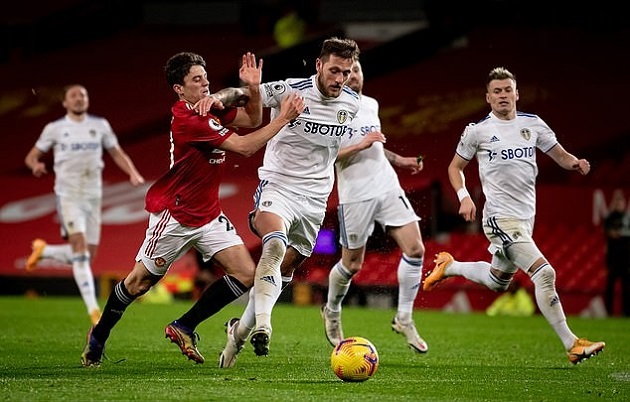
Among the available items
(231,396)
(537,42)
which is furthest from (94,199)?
(537,42)

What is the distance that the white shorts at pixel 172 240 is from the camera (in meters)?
7.76

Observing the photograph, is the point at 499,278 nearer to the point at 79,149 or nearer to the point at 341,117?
the point at 341,117

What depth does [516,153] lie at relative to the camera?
354 inches

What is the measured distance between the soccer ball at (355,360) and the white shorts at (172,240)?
50.4 inches

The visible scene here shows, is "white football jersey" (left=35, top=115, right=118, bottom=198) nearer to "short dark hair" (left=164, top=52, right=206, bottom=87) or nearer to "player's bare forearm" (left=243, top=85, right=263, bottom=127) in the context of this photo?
"short dark hair" (left=164, top=52, right=206, bottom=87)

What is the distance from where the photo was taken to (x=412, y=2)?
22.7 m

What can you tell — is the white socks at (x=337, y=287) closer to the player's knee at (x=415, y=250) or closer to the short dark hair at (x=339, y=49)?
the player's knee at (x=415, y=250)

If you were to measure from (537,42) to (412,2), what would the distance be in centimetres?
246

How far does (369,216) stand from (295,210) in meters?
1.76

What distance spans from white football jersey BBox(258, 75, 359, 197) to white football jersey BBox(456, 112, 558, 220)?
4.39ft

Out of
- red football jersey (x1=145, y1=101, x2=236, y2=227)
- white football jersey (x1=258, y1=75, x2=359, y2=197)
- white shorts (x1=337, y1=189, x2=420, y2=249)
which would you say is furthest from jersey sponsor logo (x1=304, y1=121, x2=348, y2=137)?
white shorts (x1=337, y1=189, x2=420, y2=249)

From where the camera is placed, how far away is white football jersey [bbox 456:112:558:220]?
8977 mm

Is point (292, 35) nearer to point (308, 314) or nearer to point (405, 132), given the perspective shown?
point (405, 132)

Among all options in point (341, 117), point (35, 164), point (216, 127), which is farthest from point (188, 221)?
point (35, 164)
